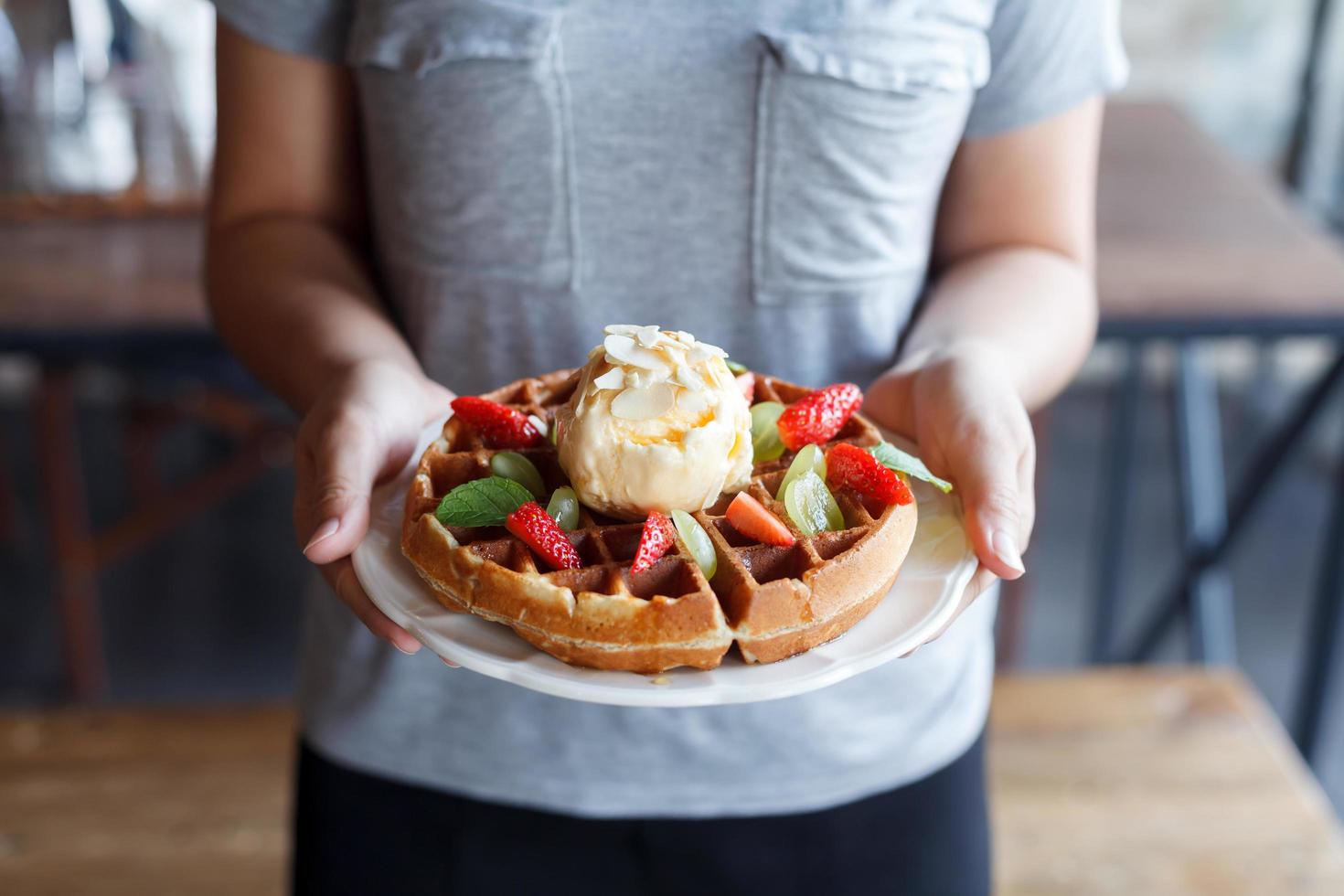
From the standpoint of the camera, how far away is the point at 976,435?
1.10 metres

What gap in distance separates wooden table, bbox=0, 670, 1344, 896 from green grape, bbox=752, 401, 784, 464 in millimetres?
1586

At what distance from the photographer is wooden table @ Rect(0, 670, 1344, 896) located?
245 centimetres

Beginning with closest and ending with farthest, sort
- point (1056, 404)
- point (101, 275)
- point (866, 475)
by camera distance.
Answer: point (866, 475)
point (101, 275)
point (1056, 404)

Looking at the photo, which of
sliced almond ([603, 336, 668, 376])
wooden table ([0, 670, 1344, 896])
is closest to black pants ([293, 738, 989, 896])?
sliced almond ([603, 336, 668, 376])

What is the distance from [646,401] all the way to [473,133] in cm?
39

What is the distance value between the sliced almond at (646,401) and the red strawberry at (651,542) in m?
0.09

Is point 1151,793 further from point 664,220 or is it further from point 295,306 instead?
point 295,306

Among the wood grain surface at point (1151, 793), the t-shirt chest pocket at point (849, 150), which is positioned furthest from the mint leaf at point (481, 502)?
the wood grain surface at point (1151, 793)

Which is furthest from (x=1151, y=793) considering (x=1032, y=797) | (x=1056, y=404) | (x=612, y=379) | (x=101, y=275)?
(x=1056, y=404)

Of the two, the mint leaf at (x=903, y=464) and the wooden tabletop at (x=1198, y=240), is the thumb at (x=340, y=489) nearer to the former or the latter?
the mint leaf at (x=903, y=464)

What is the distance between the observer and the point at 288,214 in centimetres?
146

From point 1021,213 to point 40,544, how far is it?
3.95m

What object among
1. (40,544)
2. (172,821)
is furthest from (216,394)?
(172,821)

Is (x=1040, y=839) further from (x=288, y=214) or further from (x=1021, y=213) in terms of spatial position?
(x=288, y=214)
